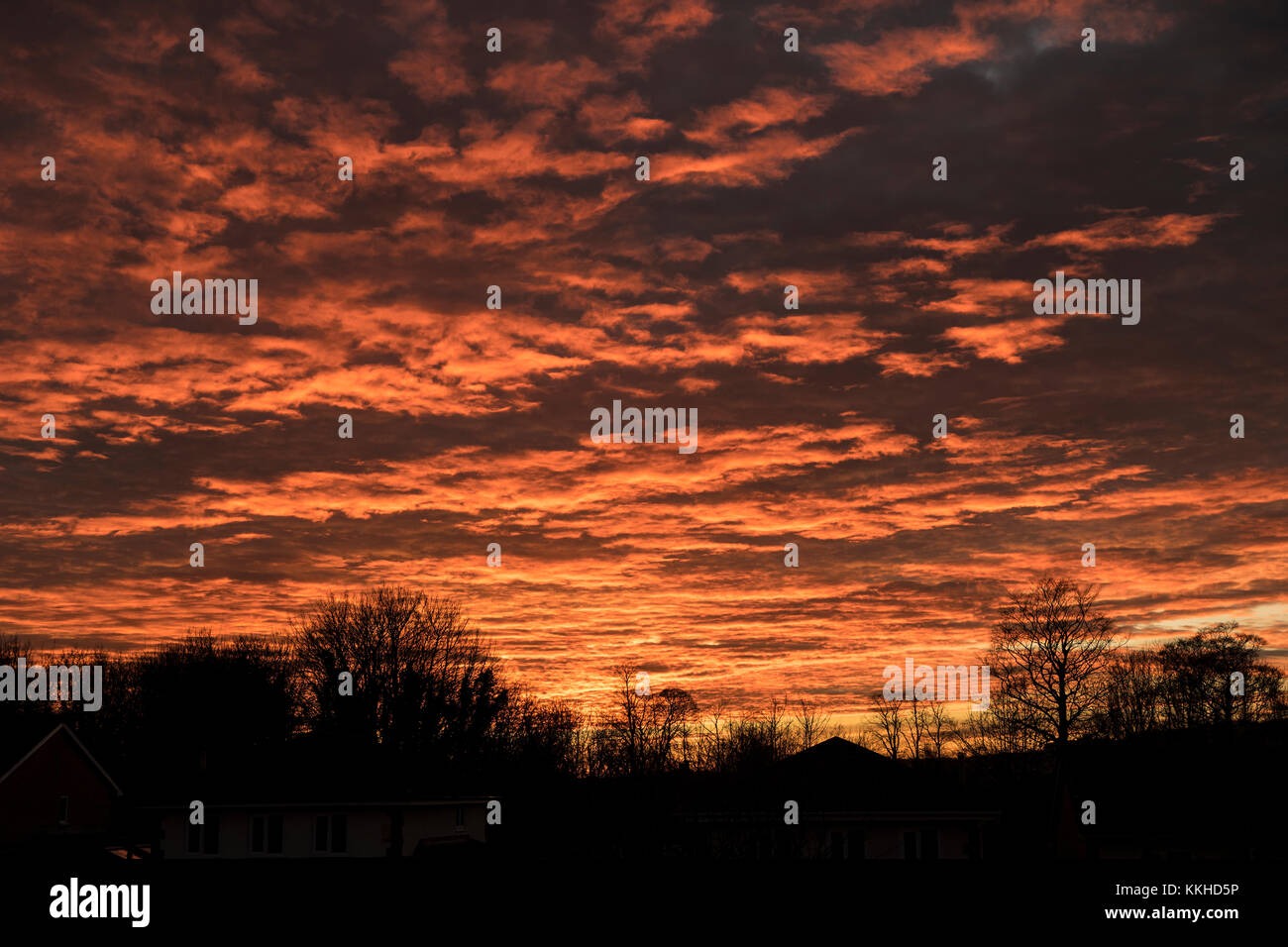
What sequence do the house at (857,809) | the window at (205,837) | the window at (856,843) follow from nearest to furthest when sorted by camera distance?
the house at (857,809) → the window at (205,837) → the window at (856,843)

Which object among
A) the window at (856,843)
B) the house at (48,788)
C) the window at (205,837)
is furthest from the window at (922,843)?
the house at (48,788)

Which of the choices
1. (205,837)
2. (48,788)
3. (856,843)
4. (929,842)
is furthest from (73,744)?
(929,842)

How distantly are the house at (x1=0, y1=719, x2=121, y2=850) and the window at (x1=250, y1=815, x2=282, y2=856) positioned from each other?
45.4 feet

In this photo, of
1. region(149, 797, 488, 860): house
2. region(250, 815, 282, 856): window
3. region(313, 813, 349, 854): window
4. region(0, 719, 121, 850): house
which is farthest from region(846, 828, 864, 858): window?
region(0, 719, 121, 850): house

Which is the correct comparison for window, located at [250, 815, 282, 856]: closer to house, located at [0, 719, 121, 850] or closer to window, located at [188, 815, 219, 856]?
window, located at [188, 815, 219, 856]

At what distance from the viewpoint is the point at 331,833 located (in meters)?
41.7

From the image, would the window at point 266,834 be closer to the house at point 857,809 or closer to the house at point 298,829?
the house at point 298,829

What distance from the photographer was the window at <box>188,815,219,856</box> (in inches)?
1670

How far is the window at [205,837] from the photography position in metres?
42.4
